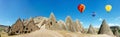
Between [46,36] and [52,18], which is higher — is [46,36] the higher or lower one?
the lower one

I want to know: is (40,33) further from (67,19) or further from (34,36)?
(67,19)

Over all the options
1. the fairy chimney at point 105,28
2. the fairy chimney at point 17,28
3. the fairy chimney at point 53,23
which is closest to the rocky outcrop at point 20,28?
the fairy chimney at point 17,28

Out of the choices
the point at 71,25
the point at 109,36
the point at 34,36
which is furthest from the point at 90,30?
the point at 34,36

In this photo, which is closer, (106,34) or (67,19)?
(106,34)

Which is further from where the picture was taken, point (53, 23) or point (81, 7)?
point (53, 23)

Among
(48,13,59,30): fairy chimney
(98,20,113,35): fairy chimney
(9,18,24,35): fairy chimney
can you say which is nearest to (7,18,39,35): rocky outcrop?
(9,18,24,35): fairy chimney

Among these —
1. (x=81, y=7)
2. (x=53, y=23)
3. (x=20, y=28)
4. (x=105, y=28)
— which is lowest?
(x=105, y=28)

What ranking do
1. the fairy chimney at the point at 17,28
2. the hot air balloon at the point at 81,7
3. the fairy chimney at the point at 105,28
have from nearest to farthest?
the fairy chimney at the point at 17,28 < the hot air balloon at the point at 81,7 < the fairy chimney at the point at 105,28

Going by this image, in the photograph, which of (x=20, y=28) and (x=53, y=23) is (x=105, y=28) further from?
(x=20, y=28)

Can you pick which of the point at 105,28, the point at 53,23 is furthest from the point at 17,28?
the point at 105,28

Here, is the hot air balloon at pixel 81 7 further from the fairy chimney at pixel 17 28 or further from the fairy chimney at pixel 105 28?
the fairy chimney at pixel 17 28

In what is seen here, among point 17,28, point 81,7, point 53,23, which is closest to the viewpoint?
point 17,28

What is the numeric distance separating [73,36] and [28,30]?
12.6m

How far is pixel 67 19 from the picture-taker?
79125 millimetres
